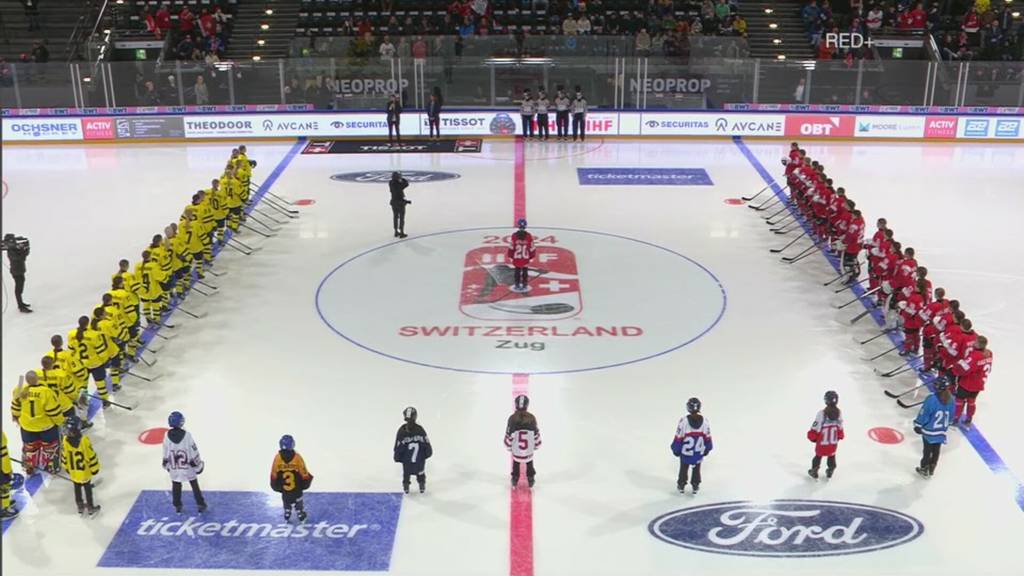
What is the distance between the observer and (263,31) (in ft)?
100

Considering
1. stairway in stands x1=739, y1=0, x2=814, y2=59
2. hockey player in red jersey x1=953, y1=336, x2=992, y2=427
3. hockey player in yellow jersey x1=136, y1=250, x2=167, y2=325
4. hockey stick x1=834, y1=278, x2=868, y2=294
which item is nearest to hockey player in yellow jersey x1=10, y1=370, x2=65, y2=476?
hockey player in yellow jersey x1=136, y1=250, x2=167, y2=325

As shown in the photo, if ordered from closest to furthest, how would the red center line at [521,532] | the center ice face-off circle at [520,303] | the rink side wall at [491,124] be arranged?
the red center line at [521,532] < the center ice face-off circle at [520,303] < the rink side wall at [491,124]

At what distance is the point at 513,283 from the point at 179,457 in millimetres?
6905

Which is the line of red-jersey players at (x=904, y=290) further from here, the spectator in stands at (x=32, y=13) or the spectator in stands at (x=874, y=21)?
the spectator in stands at (x=32, y=13)

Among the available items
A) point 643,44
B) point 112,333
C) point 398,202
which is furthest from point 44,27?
point 112,333

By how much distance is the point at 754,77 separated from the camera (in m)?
26.1

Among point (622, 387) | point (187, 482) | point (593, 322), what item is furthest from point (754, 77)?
point (187, 482)

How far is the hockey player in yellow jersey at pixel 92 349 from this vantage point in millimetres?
9906

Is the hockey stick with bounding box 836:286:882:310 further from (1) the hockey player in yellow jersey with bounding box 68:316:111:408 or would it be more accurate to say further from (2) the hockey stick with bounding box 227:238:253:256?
(1) the hockey player in yellow jersey with bounding box 68:316:111:408

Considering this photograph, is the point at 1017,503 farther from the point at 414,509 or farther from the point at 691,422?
the point at 414,509

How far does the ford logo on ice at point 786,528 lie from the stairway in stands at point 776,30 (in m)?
23.1

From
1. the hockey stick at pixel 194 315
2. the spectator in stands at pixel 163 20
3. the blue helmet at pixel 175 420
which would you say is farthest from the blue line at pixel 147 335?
the spectator in stands at pixel 163 20

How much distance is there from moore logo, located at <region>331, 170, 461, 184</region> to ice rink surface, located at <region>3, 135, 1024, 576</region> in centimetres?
72

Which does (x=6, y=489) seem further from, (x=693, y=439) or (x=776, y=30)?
(x=776, y=30)
